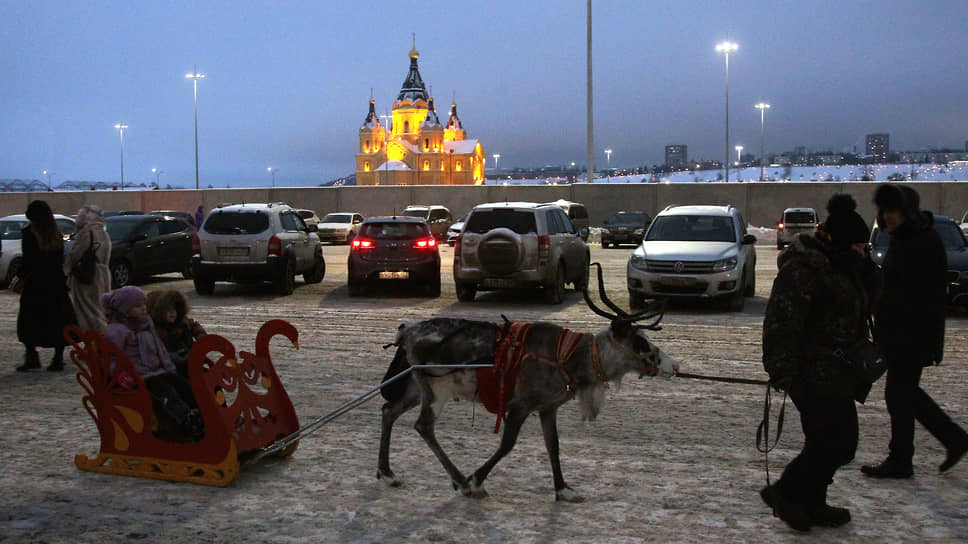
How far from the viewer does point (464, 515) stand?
5.28 metres

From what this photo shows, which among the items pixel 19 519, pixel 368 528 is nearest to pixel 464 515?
pixel 368 528

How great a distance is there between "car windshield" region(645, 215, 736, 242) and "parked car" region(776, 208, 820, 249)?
16046 millimetres

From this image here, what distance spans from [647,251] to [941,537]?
10862mm

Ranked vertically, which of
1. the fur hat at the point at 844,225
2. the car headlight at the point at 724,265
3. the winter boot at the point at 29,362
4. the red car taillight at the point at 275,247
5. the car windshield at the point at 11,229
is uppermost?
the fur hat at the point at 844,225

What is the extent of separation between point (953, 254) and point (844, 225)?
426 inches

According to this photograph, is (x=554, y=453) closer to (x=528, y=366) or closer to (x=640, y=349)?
(x=528, y=366)

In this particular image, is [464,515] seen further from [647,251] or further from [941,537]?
[647,251]

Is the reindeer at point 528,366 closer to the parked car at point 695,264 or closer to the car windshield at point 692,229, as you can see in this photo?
the parked car at point 695,264

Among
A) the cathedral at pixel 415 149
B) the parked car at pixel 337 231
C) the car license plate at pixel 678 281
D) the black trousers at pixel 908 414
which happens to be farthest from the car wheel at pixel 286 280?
the cathedral at pixel 415 149

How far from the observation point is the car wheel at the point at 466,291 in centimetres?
1642

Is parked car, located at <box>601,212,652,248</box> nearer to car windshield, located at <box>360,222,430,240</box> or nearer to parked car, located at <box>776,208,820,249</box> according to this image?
parked car, located at <box>776,208,820,249</box>

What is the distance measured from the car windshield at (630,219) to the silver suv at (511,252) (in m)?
17.7

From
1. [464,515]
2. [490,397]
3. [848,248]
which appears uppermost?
[848,248]

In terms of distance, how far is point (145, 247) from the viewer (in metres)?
20.1
